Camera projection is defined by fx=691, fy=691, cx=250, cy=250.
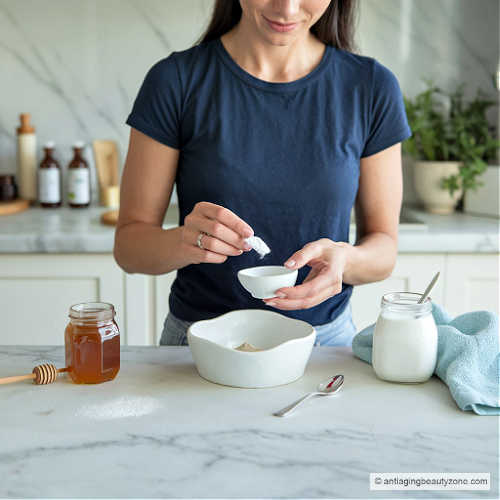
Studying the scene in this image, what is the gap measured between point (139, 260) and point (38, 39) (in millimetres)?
1580

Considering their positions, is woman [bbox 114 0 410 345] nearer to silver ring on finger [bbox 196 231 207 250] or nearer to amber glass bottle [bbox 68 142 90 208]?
silver ring on finger [bbox 196 231 207 250]

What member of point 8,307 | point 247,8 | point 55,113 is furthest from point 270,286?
point 55,113

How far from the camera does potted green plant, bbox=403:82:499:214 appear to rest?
7.82ft

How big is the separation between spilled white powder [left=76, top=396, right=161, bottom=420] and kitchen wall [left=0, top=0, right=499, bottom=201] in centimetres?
182

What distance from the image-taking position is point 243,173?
52.2 inches

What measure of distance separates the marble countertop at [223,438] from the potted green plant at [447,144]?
150 centimetres

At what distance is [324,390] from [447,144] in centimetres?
173

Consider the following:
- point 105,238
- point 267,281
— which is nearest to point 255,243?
point 267,281

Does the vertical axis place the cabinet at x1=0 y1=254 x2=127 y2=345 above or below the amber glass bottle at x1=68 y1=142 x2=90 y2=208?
below

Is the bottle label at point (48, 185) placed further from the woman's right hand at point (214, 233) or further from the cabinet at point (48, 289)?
the woman's right hand at point (214, 233)

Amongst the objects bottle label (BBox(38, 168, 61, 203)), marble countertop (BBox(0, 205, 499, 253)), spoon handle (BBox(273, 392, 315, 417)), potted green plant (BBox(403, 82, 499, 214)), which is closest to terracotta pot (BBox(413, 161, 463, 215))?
potted green plant (BBox(403, 82, 499, 214))

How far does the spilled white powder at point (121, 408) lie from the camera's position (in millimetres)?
908

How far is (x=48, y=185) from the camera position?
254 cm

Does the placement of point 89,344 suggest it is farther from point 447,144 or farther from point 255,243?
point 447,144
